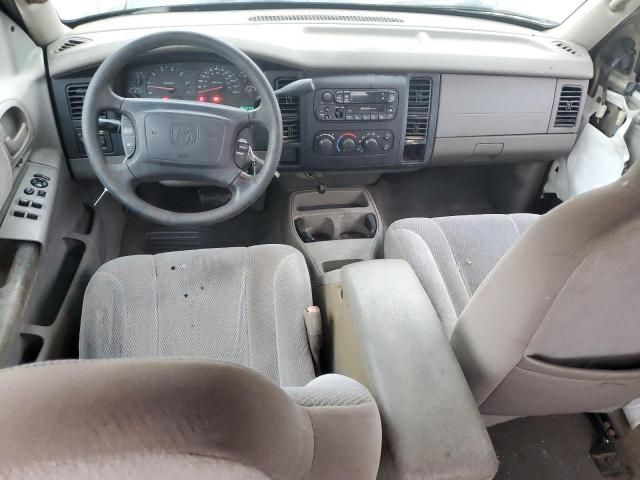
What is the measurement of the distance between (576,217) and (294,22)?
121cm

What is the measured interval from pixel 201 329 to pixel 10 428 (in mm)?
894

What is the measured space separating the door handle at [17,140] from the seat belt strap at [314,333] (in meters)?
0.80

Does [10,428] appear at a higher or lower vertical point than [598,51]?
higher

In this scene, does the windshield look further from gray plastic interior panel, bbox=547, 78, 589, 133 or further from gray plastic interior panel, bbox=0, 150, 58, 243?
gray plastic interior panel, bbox=0, 150, 58, 243

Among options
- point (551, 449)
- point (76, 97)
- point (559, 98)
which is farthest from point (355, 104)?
point (551, 449)

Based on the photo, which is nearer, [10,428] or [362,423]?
[10,428]

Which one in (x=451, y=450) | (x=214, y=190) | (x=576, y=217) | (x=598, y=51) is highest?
(x=576, y=217)

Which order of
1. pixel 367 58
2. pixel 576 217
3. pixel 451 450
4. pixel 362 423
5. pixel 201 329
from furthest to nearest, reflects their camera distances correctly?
pixel 367 58 → pixel 201 329 → pixel 451 450 → pixel 576 217 → pixel 362 423

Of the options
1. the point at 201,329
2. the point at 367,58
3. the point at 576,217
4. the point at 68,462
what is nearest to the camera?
the point at 68,462

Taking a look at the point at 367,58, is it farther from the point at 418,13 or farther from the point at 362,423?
the point at 362,423

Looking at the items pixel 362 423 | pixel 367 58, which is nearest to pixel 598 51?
pixel 367 58

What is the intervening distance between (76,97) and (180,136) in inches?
16.2

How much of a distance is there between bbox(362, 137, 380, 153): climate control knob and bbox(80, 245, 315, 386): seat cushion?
45 cm

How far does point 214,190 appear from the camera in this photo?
1.92 metres
